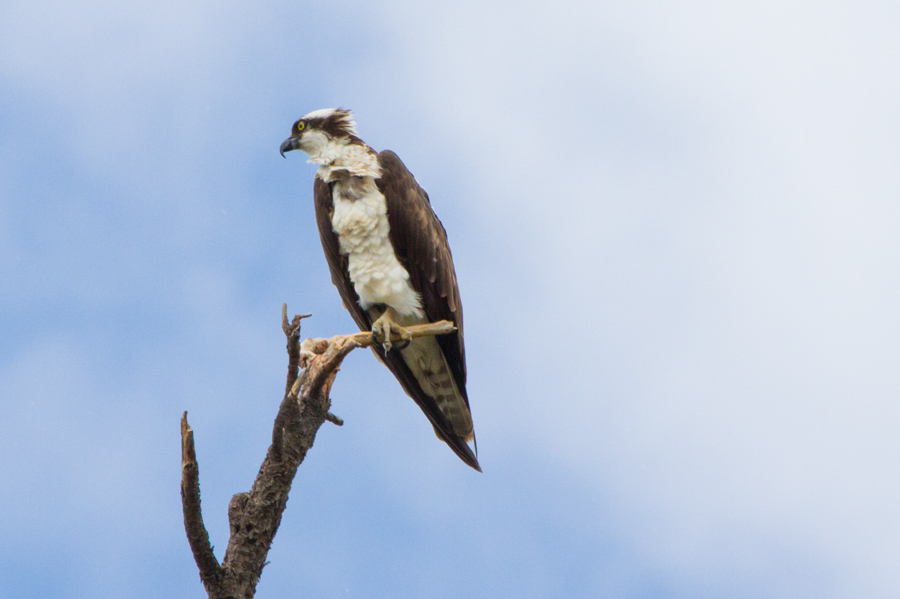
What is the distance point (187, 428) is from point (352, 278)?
6.76 ft

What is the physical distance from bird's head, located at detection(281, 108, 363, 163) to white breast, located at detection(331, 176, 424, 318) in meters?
0.50

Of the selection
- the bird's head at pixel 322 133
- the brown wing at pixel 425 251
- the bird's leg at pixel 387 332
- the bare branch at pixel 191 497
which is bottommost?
the bare branch at pixel 191 497

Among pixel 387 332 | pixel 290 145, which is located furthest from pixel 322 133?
pixel 387 332

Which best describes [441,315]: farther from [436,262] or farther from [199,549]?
[199,549]

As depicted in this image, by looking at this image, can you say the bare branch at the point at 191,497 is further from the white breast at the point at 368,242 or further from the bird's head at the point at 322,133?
the bird's head at the point at 322,133

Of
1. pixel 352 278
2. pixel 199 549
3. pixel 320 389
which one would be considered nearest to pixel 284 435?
pixel 320 389

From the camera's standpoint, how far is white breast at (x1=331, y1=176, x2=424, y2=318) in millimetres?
6340

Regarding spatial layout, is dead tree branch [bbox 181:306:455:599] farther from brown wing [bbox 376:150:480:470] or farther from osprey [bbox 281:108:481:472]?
brown wing [bbox 376:150:480:470]

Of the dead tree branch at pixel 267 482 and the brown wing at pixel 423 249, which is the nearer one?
the dead tree branch at pixel 267 482

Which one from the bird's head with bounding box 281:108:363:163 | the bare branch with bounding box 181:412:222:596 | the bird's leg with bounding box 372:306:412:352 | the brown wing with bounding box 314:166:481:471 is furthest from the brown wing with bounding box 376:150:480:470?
the bare branch with bounding box 181:412:222:596

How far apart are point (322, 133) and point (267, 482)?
2.94 metres

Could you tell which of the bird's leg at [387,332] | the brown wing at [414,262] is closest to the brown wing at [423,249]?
the brown wing at [414,262]

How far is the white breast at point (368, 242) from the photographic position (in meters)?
6.34

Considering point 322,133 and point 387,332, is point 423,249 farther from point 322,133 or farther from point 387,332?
point 322,133
